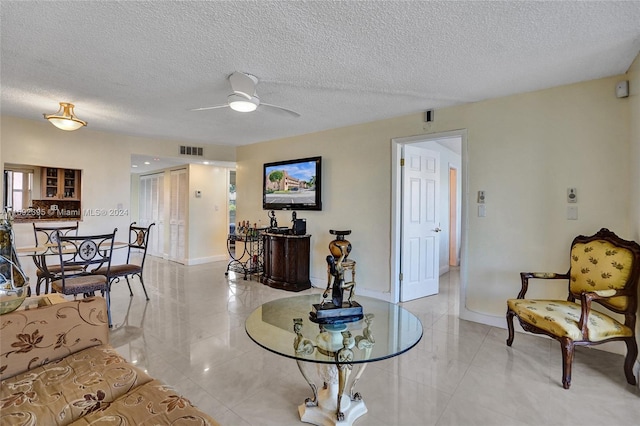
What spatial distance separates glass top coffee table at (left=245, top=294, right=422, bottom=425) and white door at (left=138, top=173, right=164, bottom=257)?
615 centimetres

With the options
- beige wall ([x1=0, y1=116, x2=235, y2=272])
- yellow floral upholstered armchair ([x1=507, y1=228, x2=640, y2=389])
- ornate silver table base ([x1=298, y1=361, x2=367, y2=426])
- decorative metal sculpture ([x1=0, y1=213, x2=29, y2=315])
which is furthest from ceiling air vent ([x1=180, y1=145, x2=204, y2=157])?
yellow floral upholstered armchair ([x1=507, y1=228, x2=640, y2=389])

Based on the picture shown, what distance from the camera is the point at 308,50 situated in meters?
2.30

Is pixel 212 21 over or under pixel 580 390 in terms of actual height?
over

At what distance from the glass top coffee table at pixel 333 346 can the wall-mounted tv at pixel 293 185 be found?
286cm

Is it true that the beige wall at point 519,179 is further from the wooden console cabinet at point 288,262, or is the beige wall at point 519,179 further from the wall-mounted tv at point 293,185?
the wooden console cabinet at point 288,262

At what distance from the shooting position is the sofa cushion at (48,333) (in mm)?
1396

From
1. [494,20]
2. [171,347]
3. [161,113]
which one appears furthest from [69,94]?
[494,20]

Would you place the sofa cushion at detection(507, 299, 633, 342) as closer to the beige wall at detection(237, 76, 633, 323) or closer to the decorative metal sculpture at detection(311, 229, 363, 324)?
the beige wall at detection(237, 76, 633, 323)

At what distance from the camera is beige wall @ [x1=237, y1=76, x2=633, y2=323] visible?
8.87ft

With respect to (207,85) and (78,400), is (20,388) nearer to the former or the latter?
(78,400)

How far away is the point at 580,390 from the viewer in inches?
82.1

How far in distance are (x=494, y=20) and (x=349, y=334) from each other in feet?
6.97

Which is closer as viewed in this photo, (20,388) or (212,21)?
(20,388)

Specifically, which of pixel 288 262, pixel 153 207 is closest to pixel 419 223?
pixel 288 262
